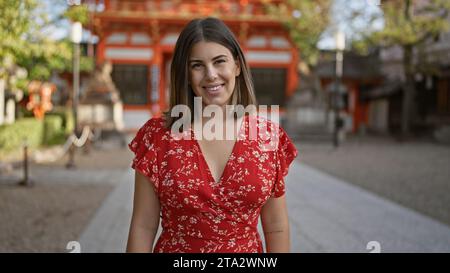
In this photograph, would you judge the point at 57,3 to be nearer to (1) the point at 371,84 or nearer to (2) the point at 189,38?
(2) the point at 189,38

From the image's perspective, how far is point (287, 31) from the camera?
22141mm

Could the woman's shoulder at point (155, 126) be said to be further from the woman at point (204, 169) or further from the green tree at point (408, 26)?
the green tree at point (408, 26)

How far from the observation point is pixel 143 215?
4.97ft

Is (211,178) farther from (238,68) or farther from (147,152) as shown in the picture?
(238,68)

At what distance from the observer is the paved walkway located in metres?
4.45

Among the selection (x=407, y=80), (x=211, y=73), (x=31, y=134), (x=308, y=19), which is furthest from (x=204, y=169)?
(x=407, y=80)

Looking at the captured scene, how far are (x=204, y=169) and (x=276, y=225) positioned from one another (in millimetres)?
347

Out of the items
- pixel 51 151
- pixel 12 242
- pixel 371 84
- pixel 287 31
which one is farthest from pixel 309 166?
pixel 371 84

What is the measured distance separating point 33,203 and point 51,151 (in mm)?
6193

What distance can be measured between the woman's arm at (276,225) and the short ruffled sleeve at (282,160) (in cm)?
4

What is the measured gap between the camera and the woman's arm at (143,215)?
1499mm

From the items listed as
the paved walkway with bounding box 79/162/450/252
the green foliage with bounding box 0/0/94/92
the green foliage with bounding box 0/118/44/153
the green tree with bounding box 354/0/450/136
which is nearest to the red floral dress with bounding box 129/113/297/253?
the paved walkway with bounding box 79/162/450/252

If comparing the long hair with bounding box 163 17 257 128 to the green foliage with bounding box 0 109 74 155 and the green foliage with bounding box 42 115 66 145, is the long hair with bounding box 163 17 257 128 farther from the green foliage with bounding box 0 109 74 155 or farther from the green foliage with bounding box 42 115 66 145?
the green foliage with bounding box 42 115 66 145
